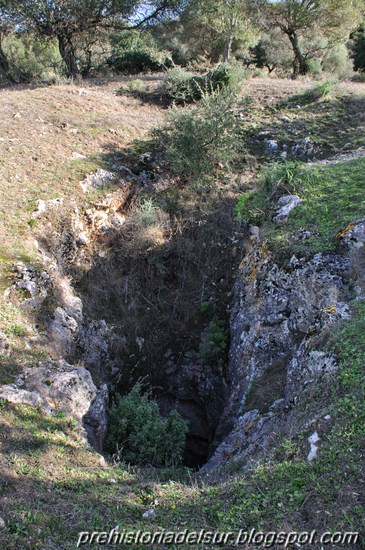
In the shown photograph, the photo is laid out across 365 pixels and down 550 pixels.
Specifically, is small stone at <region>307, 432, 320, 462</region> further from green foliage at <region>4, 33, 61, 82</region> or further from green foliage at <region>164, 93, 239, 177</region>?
green foliage at <region>4, 33, 61, 82</region>

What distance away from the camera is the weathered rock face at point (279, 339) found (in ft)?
16.9

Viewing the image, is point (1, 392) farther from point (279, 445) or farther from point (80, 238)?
point (80, 238)

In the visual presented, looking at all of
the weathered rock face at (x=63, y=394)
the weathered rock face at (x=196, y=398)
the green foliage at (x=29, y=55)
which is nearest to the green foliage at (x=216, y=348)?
the weathered rock face at (x=196, y=398)

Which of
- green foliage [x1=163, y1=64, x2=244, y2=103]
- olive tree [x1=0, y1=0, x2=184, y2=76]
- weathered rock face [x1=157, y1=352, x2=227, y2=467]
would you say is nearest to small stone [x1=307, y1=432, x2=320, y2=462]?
weathered rock face [x1=157, y1=352, x2=227, y2=467]

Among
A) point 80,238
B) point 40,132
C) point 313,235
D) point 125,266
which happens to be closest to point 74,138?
point 40,132

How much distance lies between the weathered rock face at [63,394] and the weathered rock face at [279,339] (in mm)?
1873

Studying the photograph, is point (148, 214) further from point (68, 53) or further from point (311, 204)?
point (68, 53)

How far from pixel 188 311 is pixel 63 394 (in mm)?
4049

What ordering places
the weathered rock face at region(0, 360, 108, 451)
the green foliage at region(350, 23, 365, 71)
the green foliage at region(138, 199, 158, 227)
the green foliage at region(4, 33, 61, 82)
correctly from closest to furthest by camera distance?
the weathered rock face at region(0, 360, 108, 451) < the green foliage at region(138, 199, 158, 227) < the green foliage at region(4, 33, 61, 82) < the green foliage at region(350, 23, 365, 71)

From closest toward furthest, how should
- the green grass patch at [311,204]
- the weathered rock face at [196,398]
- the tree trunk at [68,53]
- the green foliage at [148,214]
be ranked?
the green grass patch at [311,204] → the weathered rock face at [196,398] → the green foliage at [148,214] → the tree trunk at [68,53]

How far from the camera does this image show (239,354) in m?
7.23

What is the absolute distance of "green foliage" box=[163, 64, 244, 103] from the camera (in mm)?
13352

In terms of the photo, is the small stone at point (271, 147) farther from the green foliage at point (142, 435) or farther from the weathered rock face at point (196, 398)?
the green foliage at point (142, 435)

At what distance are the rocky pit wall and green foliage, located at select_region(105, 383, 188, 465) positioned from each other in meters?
0.28
